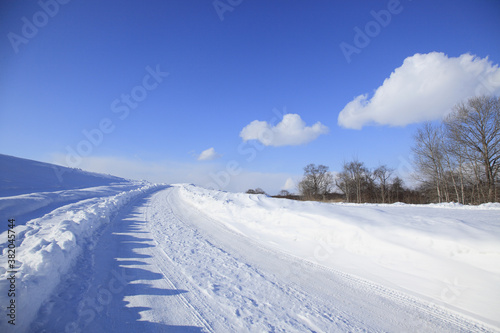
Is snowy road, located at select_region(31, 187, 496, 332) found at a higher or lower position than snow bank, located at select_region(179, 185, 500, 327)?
lower

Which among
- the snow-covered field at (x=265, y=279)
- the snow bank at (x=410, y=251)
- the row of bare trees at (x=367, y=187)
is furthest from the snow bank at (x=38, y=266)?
the row of bare trees at (x=367, y=187)

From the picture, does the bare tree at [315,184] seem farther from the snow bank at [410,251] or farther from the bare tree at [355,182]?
the snow bank at [410,251]

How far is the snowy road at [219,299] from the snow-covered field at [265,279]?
0.02 meters

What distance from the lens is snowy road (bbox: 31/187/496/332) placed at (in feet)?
8.80

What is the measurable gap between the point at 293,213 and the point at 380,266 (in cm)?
358

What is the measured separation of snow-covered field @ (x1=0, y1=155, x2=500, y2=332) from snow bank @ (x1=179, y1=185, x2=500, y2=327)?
0.02m

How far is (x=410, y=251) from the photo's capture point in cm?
451

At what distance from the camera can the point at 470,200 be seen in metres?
19.6

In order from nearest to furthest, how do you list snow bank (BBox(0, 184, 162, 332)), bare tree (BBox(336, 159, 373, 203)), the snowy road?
1. snow bank (BBox(0, 184, 162, 332))
2. the snowy road
3. bare tree (BBox(336, 159, 373, 203))

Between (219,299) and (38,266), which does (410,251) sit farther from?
(38,266)

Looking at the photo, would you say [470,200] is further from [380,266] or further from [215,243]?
[215,243]

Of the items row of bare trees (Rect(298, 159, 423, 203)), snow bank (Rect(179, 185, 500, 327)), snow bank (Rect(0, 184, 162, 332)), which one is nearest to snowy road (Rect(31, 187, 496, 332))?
snow bank (Rect(0, 184, 162, 332))

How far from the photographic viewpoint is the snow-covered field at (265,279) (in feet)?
8.98

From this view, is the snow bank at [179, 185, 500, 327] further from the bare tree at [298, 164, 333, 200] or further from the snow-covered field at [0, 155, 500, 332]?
the bare tree at [298, 164, 333, 200]
